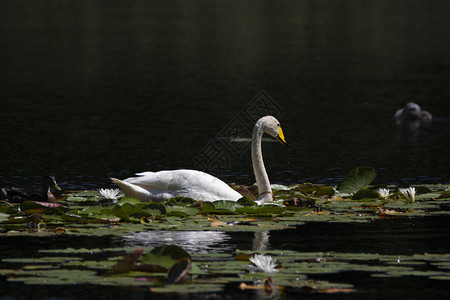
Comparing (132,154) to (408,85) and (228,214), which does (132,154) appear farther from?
(408,85)

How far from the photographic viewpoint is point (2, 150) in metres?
21.3

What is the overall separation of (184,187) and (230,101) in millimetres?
19092

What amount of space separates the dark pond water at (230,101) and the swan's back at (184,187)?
2.01 metres

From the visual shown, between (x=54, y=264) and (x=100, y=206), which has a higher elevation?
(x=100, y=206)

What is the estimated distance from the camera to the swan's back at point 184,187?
13688mm

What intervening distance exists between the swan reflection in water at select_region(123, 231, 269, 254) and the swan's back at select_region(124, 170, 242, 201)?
1.84 m

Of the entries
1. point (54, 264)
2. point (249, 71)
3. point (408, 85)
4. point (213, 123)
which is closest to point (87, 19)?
point (249, 71)

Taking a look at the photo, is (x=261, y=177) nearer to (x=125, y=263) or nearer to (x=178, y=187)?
(x=178, y=187)

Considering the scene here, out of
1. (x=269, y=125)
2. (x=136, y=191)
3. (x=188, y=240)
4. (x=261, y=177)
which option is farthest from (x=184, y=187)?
(x=188, y=240)

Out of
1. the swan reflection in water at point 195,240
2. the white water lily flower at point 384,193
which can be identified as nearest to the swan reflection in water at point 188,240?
the swan reflection in water at point 195,240

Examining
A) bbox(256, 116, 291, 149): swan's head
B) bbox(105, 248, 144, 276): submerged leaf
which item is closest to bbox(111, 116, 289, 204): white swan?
bbox(256, 116, 291, 149): swan's head

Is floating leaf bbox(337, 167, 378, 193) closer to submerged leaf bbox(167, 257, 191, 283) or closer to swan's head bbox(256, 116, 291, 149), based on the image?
swan's head bbox(256, 116, 291, 149)

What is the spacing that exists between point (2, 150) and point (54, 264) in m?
12.2

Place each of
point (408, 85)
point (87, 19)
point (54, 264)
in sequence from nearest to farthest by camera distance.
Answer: point (54, 264), point (408, 85), point (87, 19)
